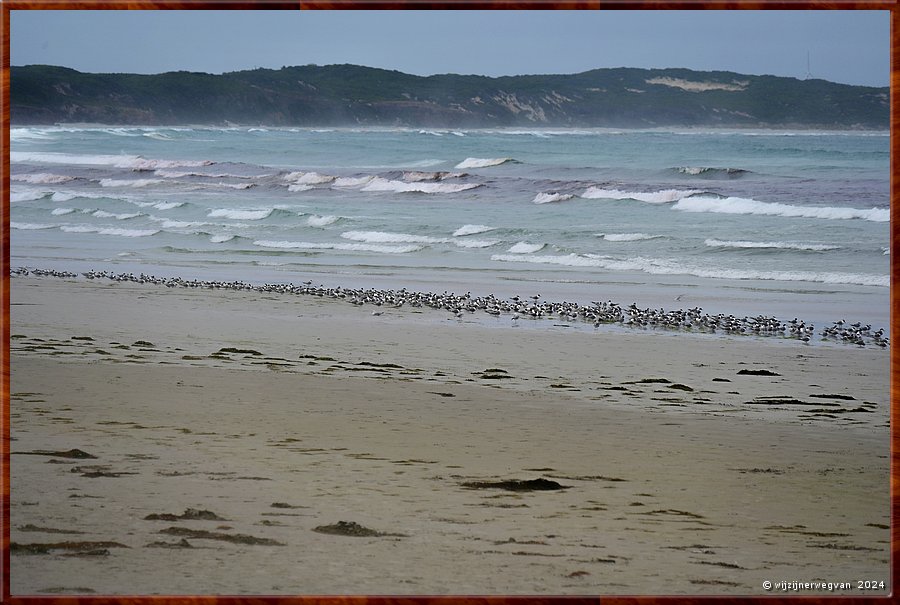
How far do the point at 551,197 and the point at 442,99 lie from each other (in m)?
3.61

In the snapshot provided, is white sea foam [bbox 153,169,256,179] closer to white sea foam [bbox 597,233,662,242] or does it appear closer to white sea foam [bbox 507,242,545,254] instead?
white sea foam [bbox 507,242,545,254]

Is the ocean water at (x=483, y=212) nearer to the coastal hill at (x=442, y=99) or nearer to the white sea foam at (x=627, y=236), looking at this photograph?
the white sea foam at (x=627, y=236)

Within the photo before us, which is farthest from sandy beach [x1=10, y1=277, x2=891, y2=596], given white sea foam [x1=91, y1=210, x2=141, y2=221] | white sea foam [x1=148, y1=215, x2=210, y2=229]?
white sea foam [x1=91, y1=210, x2=141, y2=221]

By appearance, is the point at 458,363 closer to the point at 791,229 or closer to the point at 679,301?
the point at 679,301

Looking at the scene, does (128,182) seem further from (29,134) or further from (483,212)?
(29,134)

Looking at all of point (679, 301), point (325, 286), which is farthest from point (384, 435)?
point (325, 286)

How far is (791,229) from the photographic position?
7449 millimetres

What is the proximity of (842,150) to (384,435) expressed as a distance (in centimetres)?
265

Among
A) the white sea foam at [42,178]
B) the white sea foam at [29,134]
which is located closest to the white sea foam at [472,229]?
the white sea foam at [42,178]

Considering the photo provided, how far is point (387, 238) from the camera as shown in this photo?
357 inches

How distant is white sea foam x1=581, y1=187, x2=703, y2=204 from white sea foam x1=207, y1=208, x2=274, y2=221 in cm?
277

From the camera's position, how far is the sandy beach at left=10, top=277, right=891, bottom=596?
2.80 metres

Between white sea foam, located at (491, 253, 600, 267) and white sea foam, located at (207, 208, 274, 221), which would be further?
white sea foam, located at (207, 208, 274, 221)

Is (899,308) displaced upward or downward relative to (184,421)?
upward
